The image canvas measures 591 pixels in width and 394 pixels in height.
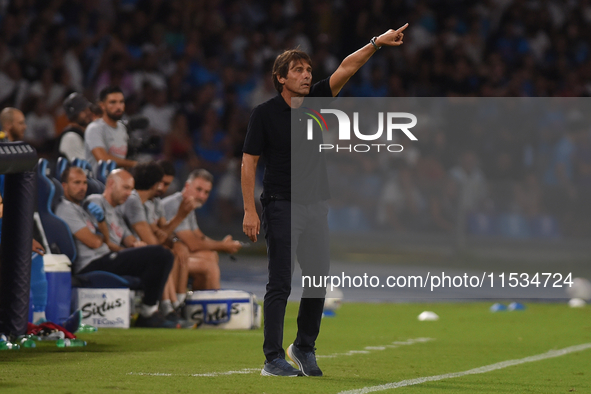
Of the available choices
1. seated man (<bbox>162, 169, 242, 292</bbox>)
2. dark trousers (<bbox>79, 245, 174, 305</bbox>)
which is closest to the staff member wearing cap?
seated man (<bbox>162, 169, 242, 292</bbox>)

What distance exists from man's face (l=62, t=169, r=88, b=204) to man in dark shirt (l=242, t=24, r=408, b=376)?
3649 mm

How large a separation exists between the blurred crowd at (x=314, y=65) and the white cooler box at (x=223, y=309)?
527 centimetres

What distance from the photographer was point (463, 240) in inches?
647

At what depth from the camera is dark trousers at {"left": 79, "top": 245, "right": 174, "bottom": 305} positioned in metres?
9.16

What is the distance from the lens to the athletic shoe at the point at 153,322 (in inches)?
371

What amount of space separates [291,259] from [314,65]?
44.4 feet

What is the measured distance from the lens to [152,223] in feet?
33.6

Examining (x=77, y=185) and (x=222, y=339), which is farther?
(x=77, y=185)

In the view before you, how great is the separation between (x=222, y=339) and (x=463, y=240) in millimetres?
8575

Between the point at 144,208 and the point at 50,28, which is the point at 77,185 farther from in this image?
the point at 50,28

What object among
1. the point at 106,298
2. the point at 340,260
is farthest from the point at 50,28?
the point at 106,298

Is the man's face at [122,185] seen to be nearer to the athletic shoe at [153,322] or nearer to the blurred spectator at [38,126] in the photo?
the athletic shoe at [153,322]

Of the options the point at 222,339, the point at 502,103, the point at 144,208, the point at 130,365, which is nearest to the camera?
the point at 130,365

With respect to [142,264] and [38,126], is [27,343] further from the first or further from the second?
[38,126]
